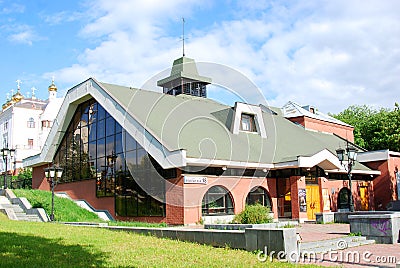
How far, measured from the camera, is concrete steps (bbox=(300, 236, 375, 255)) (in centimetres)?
1208

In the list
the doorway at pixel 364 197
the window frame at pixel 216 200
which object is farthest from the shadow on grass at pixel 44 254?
the doorway at pixel 364 197

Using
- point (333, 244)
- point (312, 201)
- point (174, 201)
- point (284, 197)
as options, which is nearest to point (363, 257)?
point (333, 244)

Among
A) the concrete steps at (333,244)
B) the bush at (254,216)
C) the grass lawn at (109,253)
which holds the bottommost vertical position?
the concrete steps at (333,244)

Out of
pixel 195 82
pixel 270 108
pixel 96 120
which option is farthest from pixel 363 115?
pixel 96 120

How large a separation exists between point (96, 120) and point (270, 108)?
15833 mm

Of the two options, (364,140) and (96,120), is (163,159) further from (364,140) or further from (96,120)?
(364,140)

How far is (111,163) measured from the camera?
26.8m

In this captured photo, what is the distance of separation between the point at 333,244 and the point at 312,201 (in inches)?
555

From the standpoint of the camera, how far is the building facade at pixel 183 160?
22125mm

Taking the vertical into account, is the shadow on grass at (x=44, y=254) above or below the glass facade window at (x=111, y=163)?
below

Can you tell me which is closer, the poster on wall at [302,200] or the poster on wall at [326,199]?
the poster on wall at [302,200]

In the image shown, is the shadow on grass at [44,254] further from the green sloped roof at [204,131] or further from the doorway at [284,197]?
the doorway at [284,197]

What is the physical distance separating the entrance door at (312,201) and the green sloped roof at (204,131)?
A: 7.22 feet

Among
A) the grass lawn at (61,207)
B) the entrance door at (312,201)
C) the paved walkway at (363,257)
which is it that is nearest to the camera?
the paved walkway at (363,257)
